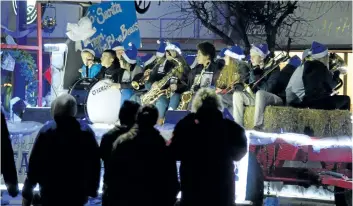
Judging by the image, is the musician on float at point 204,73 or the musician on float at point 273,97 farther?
the musician on float at point 204,73

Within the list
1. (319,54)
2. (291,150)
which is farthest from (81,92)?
(319,54)

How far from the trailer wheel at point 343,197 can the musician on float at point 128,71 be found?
3147 millimetres

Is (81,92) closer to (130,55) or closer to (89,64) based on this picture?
(89,64)

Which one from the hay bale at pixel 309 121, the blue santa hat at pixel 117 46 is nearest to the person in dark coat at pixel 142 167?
the hay bale at pixel 309 121

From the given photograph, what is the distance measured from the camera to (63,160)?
516 centimetres

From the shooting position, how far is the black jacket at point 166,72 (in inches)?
345

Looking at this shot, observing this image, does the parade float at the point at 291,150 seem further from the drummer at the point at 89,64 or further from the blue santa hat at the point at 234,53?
the drummer at the point at 89,64

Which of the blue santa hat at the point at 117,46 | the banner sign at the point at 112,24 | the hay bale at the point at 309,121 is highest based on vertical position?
the banner sign at the point at 112,24

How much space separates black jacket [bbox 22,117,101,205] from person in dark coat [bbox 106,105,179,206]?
299mm

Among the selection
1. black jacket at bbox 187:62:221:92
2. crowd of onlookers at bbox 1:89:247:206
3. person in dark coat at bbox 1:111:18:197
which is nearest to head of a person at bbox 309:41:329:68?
black jacket at bbox 187:62:221:92

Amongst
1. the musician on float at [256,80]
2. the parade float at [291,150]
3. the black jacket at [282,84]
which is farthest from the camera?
the black jacket at [282,84]

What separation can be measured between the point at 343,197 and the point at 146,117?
4.28 m

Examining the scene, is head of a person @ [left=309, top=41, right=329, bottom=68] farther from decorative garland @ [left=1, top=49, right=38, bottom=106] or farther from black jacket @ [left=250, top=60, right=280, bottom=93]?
decorative garland @ [left=1, top=49, right=38, bottom=106]

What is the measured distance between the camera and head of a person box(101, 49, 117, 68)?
30.0ft
